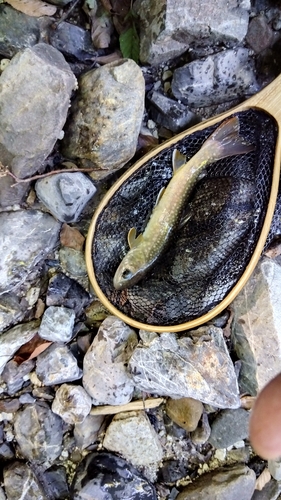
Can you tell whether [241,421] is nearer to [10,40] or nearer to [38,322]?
[38,322]

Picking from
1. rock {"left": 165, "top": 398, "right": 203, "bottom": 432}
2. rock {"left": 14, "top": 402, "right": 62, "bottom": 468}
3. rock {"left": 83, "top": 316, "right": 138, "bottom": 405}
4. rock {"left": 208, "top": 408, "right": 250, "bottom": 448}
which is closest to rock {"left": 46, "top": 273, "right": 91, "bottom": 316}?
rock {"left": 83, "top": 316, "right": 138, "bottom": 405}

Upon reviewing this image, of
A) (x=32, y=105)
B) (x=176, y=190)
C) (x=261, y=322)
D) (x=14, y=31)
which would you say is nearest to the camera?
(x=32, y=105)

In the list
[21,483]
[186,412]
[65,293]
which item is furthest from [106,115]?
[21,483]

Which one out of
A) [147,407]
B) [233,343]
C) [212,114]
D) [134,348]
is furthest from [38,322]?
[212,114]

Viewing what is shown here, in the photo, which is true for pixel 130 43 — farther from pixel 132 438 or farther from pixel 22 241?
pixel 132 438

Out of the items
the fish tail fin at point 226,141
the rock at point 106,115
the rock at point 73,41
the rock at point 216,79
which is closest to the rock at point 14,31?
the rock at point 73,41
